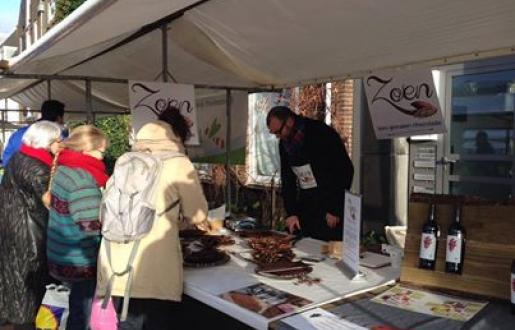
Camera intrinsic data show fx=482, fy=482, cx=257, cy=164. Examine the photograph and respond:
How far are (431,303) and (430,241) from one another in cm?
26

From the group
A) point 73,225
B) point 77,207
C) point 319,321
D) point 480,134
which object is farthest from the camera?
point 480,134

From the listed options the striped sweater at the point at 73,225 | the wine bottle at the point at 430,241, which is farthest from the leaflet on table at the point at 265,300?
the striped sweater at the point at 73,225

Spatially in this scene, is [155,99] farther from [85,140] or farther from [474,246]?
[474,246]

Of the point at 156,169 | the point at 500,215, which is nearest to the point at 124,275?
the point at 156,169

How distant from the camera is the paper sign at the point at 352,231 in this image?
83.7 inches

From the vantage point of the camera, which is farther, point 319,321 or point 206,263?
point 206,263

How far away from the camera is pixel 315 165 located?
3.62 meters

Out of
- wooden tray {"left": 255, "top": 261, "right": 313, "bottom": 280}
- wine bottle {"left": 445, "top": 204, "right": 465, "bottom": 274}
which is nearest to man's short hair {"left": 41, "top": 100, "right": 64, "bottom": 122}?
wooden tray {"left": 255, "top": 261, "right": 313, "bottom": 280}

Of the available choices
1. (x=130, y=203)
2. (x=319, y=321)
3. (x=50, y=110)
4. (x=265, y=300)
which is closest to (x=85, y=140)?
(x=130, y=203)

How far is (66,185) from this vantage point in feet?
8.00

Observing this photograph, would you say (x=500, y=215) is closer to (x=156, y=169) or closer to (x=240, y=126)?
(x=156, y=169)

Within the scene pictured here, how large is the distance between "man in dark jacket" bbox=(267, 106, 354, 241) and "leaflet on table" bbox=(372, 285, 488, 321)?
5.08ft

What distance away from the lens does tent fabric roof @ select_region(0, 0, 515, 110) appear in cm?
270

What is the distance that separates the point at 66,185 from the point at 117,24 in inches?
44.1
